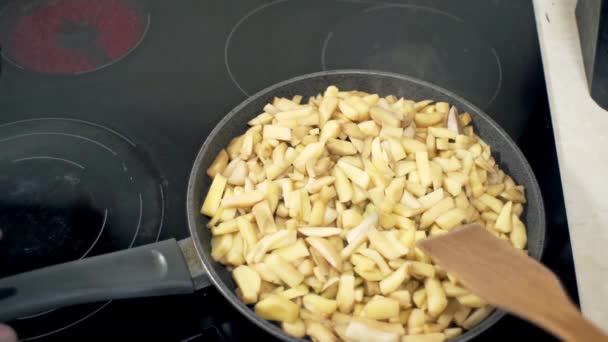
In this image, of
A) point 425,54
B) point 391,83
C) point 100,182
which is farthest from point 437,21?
point 100,182

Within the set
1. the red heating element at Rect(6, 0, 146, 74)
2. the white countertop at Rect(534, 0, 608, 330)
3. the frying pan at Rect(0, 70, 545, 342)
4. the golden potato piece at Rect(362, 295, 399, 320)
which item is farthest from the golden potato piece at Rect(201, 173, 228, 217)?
the white countertop at Rect(534, 0, 608, 330)

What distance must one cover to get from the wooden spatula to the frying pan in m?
0.07

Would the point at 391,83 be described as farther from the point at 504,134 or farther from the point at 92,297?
the point at 92,297

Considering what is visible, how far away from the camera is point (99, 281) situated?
707mm

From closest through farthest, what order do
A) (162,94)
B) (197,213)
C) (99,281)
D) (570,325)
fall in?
(570,325), (99,281), (197,213), (162,94)

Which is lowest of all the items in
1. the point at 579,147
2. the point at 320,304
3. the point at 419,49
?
the point at 320,304

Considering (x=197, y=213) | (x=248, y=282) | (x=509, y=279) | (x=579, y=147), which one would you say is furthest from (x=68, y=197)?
(x=579, y=147)

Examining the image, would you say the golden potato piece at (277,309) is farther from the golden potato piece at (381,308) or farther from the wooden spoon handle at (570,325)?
the wooden spoon handle at (570,325)

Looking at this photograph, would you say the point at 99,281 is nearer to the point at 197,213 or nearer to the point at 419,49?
the point at 197,213

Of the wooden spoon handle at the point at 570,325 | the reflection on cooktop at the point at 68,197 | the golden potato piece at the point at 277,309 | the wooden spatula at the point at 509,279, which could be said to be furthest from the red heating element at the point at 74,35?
the wooden spoon handle at the point at 570,325

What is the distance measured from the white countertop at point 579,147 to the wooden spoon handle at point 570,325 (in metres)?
0.16

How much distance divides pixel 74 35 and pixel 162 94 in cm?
24

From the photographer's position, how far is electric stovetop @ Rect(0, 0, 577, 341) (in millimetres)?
805

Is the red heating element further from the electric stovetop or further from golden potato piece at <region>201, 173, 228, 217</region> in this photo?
golden potato piece at <region>201, 173, 228, 217</region>
